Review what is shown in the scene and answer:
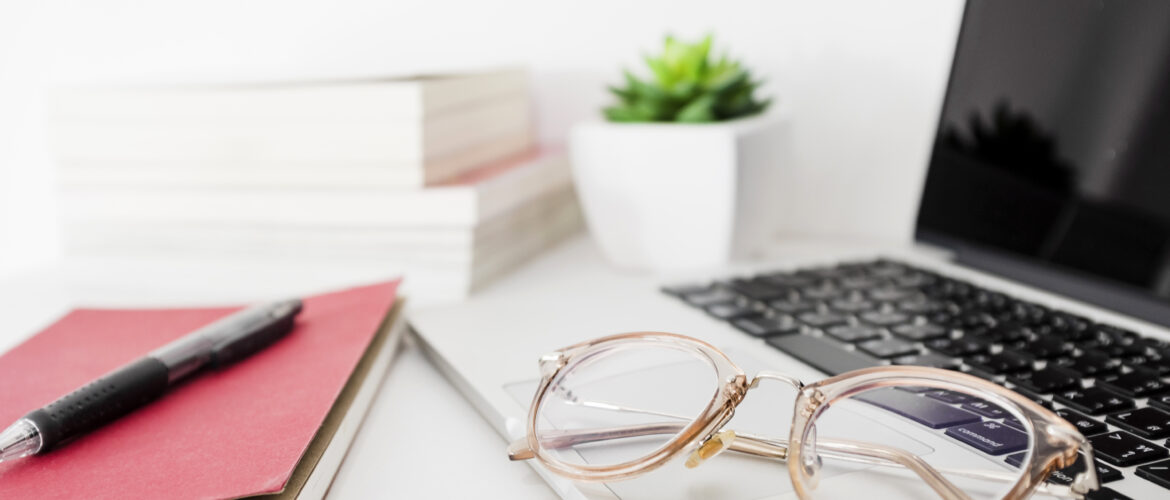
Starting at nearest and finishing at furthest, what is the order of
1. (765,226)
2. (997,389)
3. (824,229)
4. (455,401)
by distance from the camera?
(997,389) → (455,401) → (765,226) → (824,229)

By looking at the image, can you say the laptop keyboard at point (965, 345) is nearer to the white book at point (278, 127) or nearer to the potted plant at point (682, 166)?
the potted plant at point (682, 166)

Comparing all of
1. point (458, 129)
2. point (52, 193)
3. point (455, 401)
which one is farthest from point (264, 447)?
point (52, 193)

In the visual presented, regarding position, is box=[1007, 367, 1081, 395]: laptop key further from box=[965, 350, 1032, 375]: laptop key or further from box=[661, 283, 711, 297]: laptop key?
box=[661, 283, 711, 297]: laptop key

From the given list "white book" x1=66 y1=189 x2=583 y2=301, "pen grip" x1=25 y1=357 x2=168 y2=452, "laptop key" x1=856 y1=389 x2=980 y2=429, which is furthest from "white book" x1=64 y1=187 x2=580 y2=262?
"laptop key" x1=856 y1=389 x2=980 y2=429

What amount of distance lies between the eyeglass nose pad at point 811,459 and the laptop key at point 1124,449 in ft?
0.34

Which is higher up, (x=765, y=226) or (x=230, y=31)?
(x=230, y=31)

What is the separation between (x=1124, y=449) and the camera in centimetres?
30

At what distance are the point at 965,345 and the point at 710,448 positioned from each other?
0.62 feet

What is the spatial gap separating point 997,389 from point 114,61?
90 cm

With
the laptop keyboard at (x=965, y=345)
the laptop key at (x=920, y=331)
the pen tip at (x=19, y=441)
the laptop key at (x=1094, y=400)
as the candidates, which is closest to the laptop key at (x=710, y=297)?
the laptop keyboard at (x=965, y=345)

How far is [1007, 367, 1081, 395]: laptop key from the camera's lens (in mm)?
364

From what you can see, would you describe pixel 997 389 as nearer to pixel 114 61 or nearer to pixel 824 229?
pixel 824 229

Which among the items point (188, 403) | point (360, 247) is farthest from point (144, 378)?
point (360, 247)

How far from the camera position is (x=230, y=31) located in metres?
0.86
